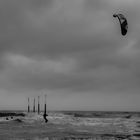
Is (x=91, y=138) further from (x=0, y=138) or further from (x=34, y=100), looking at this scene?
(x=34, y=100)

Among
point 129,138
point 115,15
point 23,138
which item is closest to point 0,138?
point 23,138

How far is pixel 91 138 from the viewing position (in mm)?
28344

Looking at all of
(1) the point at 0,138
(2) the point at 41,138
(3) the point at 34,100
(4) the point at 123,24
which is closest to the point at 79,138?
(2) the point at 41,138

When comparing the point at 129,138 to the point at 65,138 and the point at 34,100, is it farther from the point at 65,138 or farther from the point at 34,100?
the point at 34,100

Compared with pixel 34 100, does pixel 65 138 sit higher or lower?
lower

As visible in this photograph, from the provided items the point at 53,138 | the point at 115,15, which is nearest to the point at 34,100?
the point at 53,138

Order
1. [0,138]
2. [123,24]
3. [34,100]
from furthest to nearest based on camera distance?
[34,100]
[0,138]
[123,24]

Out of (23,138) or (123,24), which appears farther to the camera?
(23,138)

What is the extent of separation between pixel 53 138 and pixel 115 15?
13040 millimetres

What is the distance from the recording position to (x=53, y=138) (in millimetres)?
28438

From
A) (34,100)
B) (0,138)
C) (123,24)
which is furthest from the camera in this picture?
(34,100)

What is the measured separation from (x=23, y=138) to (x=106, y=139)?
6.48 metres

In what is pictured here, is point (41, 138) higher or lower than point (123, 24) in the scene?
lower

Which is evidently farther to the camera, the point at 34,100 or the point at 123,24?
the point at 34,100
